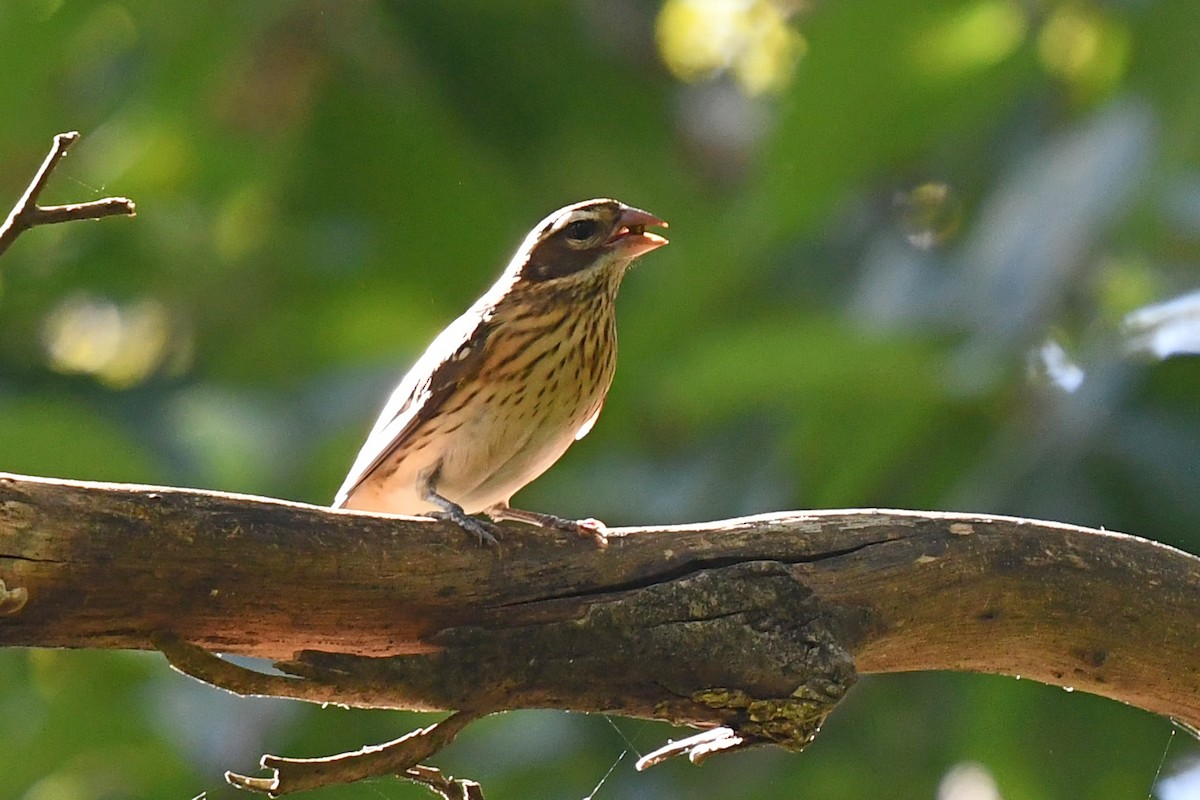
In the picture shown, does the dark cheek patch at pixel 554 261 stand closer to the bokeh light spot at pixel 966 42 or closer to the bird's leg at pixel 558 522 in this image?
the bird's leg at pixel 558 522

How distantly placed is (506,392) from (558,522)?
73cm

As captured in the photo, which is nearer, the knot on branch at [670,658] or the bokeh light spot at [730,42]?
the knot on branch at [670,658]

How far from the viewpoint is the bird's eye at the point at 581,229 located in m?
5.77

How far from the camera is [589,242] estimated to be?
5738mm

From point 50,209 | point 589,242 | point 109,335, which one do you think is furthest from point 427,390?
point 109,335

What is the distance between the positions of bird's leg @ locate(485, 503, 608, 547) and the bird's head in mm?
778

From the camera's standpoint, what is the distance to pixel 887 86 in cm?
676

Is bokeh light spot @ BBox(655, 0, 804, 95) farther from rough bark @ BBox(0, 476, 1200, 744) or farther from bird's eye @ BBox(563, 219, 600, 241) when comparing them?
rough bark @ BBox(0, 476, 1200, 744)

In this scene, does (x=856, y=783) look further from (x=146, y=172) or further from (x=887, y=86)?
(x=146, y=172)

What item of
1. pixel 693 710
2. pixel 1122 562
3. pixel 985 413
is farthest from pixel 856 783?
pixel 693 710

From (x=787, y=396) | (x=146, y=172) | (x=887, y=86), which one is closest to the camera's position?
(x=787, y=396)

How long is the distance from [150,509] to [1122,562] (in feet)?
7.62

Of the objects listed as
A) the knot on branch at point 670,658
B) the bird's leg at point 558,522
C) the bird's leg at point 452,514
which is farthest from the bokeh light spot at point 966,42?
the knot on branch at point 670,658

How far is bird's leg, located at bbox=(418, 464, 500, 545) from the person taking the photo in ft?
12.3
